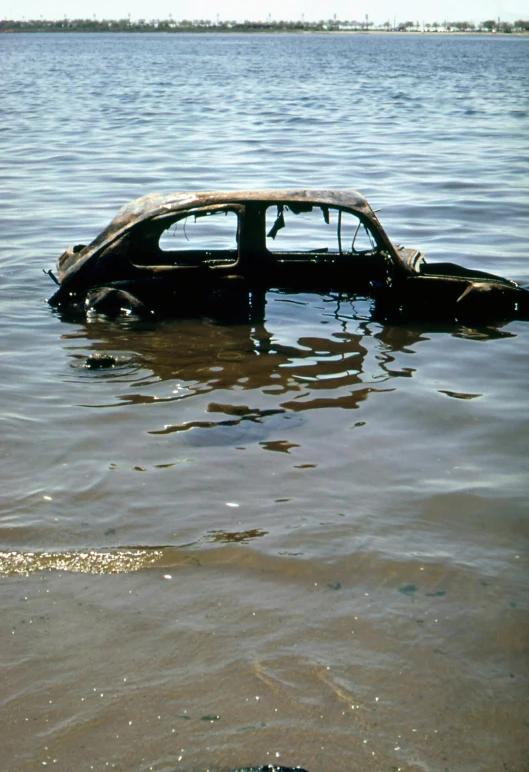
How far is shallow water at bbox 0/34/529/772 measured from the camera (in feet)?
11.0

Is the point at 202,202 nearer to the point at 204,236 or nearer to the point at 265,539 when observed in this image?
the point at 265,539

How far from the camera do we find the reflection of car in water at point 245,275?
26.3ft

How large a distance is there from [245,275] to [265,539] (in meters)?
3.99

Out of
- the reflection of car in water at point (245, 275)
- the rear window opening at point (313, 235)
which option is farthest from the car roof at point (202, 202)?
the rear window opening at point (313, 235)

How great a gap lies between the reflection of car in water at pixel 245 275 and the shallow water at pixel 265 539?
0.85 ft

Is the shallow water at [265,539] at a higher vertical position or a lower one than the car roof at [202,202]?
lower

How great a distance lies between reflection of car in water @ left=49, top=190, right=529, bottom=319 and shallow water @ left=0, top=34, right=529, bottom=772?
260mm

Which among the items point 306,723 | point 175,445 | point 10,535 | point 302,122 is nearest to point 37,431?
point 175,445

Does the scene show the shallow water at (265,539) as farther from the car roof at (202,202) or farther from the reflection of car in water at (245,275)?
the car roof at (202,202)

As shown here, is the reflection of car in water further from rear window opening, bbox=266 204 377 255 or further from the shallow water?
rear window opening, bbox=266 204 377 255

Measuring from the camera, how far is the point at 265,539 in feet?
15.1

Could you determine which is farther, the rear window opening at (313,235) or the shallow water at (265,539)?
the rear window opening at (313,235)

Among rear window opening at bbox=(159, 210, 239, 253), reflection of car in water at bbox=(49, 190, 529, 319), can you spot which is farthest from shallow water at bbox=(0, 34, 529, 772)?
rear window opening at bbox=(159, 210, 239, 253)

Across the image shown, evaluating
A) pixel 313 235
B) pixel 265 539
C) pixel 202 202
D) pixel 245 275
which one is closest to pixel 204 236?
pixel 313 235
